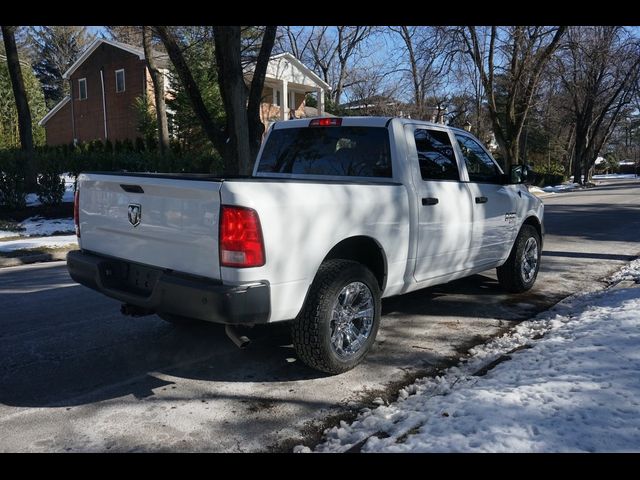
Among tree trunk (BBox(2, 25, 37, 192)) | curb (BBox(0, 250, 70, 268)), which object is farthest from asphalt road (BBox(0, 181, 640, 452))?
tree trunk (BBox(2, 25, 37, 192))

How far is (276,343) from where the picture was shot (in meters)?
4.91

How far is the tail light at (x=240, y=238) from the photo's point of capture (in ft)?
11.0

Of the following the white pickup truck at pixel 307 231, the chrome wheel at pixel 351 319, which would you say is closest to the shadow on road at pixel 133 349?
the chrome wheel at pixel 351 319

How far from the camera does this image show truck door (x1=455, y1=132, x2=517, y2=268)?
5629 millimetres

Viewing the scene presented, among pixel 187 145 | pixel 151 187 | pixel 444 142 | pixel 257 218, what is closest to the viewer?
pixel 257 218

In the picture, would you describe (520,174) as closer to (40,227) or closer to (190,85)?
(190,85)

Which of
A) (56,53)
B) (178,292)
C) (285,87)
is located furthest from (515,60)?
(56,53)

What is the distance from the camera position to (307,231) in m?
3.70

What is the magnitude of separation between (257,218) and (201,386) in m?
1.45

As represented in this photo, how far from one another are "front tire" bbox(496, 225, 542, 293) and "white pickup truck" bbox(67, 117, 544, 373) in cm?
74

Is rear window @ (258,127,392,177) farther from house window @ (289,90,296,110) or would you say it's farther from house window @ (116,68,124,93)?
house window @ (289,90,296,110)

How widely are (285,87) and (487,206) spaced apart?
30347 millimetres
